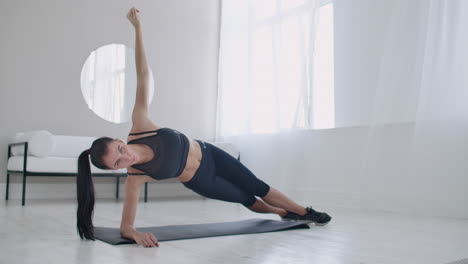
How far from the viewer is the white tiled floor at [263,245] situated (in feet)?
5.94

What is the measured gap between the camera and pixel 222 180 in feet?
8.62

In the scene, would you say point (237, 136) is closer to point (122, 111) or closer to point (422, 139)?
point (122, 111)

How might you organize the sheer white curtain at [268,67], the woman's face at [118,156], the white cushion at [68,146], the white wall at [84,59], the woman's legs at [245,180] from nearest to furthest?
the woman's face at [118,156] < the woman's legs at [245,180] < the white cushion at [68,146] < the sheer white curtain at [268,67] < the white wall at [84,59]

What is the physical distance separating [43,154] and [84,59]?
A: 5.01 feet

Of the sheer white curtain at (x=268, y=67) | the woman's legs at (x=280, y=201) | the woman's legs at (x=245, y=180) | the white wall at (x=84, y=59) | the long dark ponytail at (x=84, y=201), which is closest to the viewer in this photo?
the long dark ponytail at (x=84, y=201)

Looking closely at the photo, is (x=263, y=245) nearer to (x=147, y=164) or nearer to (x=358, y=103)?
(x=147, y=164)

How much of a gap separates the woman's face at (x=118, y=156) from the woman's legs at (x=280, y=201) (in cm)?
106

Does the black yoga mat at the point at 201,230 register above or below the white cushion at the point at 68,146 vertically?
below

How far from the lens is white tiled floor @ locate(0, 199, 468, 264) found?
A: 71.3 inches

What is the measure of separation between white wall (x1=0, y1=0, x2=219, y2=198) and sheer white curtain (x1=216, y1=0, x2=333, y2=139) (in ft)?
0.88

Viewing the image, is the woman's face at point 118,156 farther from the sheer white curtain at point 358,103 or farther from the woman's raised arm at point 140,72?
the sheer white curtain at point 358,103

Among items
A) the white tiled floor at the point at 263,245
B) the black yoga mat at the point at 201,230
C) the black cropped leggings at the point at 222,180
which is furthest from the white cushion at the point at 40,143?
the black cropped leggings at the point at 222,180

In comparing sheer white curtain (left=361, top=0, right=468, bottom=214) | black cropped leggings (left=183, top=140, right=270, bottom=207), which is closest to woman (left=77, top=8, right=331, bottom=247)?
black cropped leggings (left=183, top=140, right=270, bottom=207)

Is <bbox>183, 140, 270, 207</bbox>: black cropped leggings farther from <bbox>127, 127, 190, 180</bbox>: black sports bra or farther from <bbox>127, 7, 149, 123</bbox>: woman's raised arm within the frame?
<bbox>127, 7, 149, 123</bbox>: woman's raised arm
